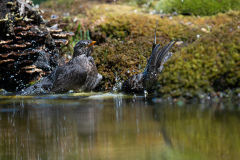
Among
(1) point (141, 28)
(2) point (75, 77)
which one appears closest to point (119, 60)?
(2) point (75, 77)

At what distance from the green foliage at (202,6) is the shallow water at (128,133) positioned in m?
7.56

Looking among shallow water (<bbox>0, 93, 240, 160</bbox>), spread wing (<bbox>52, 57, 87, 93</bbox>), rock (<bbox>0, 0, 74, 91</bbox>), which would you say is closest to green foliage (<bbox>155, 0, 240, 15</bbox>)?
rock (<bbox>0, 0, 74, 91</bbox>)

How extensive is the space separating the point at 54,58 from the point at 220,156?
6.27m

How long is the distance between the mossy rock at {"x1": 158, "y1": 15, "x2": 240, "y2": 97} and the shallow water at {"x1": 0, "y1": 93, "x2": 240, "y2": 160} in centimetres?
29

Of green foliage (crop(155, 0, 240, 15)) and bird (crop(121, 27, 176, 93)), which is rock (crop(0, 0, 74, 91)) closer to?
bird (crop(121, 27, 176, 93))

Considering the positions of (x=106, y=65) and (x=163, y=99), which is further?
(x=106, y=65)

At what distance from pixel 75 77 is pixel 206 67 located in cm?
305

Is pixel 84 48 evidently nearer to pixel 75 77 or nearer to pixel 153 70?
pixel 75 77

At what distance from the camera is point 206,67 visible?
11.2 ft

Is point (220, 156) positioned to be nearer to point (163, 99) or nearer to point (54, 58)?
point (163, 99)

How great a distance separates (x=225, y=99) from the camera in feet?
10.3

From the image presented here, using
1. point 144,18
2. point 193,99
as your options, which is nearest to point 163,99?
point 193,99

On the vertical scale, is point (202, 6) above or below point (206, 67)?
above

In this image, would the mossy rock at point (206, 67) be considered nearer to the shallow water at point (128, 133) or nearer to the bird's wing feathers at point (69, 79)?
the shallow water at point (128, 133)
